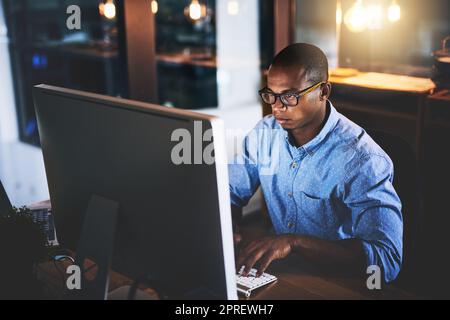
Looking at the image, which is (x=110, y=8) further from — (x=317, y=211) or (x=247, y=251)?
(x=247, y=251)

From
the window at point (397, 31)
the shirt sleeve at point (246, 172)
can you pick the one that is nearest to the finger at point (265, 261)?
the shirt sleeve at point (246, 172)

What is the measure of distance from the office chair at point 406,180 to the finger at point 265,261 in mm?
571

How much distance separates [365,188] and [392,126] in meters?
1.29

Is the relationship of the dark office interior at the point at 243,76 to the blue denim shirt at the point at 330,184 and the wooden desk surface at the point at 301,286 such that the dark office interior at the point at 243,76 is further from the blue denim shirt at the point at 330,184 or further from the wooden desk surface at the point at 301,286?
the blue denim shirt at the point at 330,184

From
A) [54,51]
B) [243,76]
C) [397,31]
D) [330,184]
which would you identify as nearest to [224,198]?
[330,184]

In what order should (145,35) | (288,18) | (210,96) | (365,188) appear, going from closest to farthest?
(365,188) → (145,35) → (288,18) → (210,96)

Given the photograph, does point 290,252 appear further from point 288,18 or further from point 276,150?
point 288,18

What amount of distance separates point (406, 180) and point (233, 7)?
4367 mm

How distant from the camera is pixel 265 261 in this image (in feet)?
4.76

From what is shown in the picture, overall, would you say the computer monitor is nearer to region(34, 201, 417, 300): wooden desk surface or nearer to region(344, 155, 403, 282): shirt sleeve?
region(34, 201, 417, 300): wooden desk surface

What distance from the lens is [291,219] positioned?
1.96 metres

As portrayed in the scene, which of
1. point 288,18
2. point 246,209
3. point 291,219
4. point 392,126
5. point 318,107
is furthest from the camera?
point 246,209

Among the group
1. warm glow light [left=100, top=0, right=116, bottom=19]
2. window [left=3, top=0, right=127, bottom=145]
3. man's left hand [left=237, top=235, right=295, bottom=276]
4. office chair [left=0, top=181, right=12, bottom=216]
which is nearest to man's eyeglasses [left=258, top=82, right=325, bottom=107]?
man's left hand [left=237, top=235, right=295, bottom=276]
